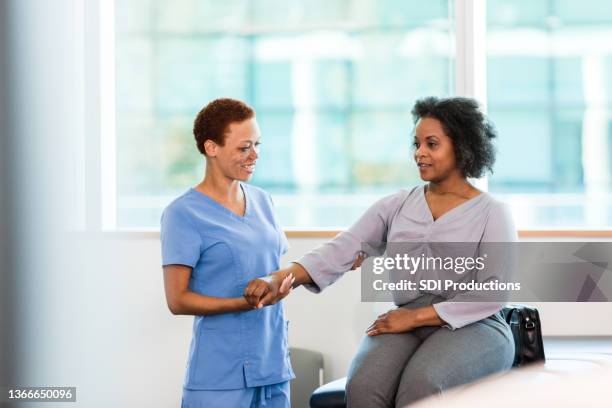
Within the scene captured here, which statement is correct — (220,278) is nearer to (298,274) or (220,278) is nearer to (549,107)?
(298,274)

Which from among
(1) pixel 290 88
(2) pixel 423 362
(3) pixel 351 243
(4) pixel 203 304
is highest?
(1) pixel 290 88

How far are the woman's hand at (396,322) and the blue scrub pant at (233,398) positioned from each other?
334mm

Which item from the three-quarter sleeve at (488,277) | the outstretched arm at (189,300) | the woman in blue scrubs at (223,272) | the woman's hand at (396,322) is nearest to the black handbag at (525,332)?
the three-quarter sleeve at (488,277)

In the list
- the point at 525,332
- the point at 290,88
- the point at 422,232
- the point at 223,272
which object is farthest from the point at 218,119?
the point at 290,88

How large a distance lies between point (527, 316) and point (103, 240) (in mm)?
1804

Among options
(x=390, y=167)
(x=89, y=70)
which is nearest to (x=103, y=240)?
(x=89, y=70)

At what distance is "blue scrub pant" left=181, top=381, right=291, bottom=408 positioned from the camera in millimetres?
2373

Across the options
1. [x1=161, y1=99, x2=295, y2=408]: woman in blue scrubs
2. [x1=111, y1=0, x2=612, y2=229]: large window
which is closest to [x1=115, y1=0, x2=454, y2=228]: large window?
[x1=111, y1=0, x2=612, y2=229]: large window

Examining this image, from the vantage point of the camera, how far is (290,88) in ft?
12.2

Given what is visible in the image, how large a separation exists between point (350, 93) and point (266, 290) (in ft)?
5.15

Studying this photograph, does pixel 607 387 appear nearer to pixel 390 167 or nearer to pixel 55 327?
pixel 390 167

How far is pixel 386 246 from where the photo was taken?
2.58 m

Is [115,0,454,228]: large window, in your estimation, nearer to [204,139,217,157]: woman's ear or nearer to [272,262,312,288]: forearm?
[272,262,312,288]: forearm

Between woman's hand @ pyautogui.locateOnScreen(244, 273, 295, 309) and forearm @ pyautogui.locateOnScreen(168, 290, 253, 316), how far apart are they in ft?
0.10
